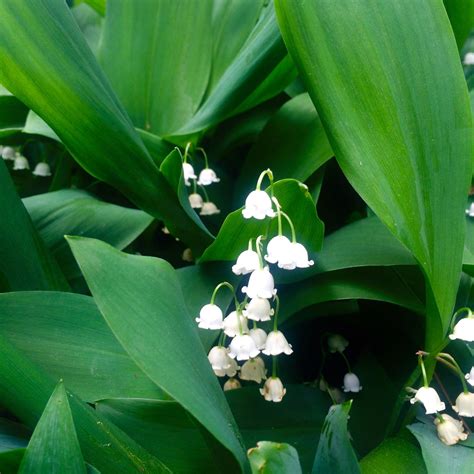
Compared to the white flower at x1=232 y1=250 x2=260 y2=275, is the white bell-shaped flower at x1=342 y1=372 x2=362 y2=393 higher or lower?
Answer: lower

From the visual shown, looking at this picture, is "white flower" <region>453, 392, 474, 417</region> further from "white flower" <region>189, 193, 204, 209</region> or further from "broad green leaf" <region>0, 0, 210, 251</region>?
"white flower" <region>189, 193, 204, 209</region>

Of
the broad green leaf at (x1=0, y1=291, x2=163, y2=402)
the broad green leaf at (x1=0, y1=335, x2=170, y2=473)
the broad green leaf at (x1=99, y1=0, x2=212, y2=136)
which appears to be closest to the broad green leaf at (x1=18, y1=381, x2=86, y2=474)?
the broad green leaf at (x1=0, y1=335, x2=170, y2=473)

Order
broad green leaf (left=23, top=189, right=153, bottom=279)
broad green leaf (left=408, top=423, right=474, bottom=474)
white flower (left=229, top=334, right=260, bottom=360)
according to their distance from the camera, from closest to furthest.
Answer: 1. broad green leaf (left=408, top=423, right=474, bottom=474)
2. white flower (left=229, top=334, right=260, bottom=360)
3. broad green leaf (left=23, top=189, right=153, bottom=279)

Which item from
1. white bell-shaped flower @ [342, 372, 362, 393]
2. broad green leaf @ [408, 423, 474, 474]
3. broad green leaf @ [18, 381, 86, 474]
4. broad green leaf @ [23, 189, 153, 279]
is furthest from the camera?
broad green leaf @ [23, 189, 153, 279]

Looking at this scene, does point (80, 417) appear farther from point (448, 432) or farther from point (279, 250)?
point (448, 432)

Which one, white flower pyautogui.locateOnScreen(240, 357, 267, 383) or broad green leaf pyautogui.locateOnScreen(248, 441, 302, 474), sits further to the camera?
white flower pyautogui.locateOnScreen(240, 357, 267, 383)

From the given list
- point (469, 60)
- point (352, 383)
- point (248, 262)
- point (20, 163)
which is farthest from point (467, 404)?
point (20, 163)

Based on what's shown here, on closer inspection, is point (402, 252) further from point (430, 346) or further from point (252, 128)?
point (252, 128)
